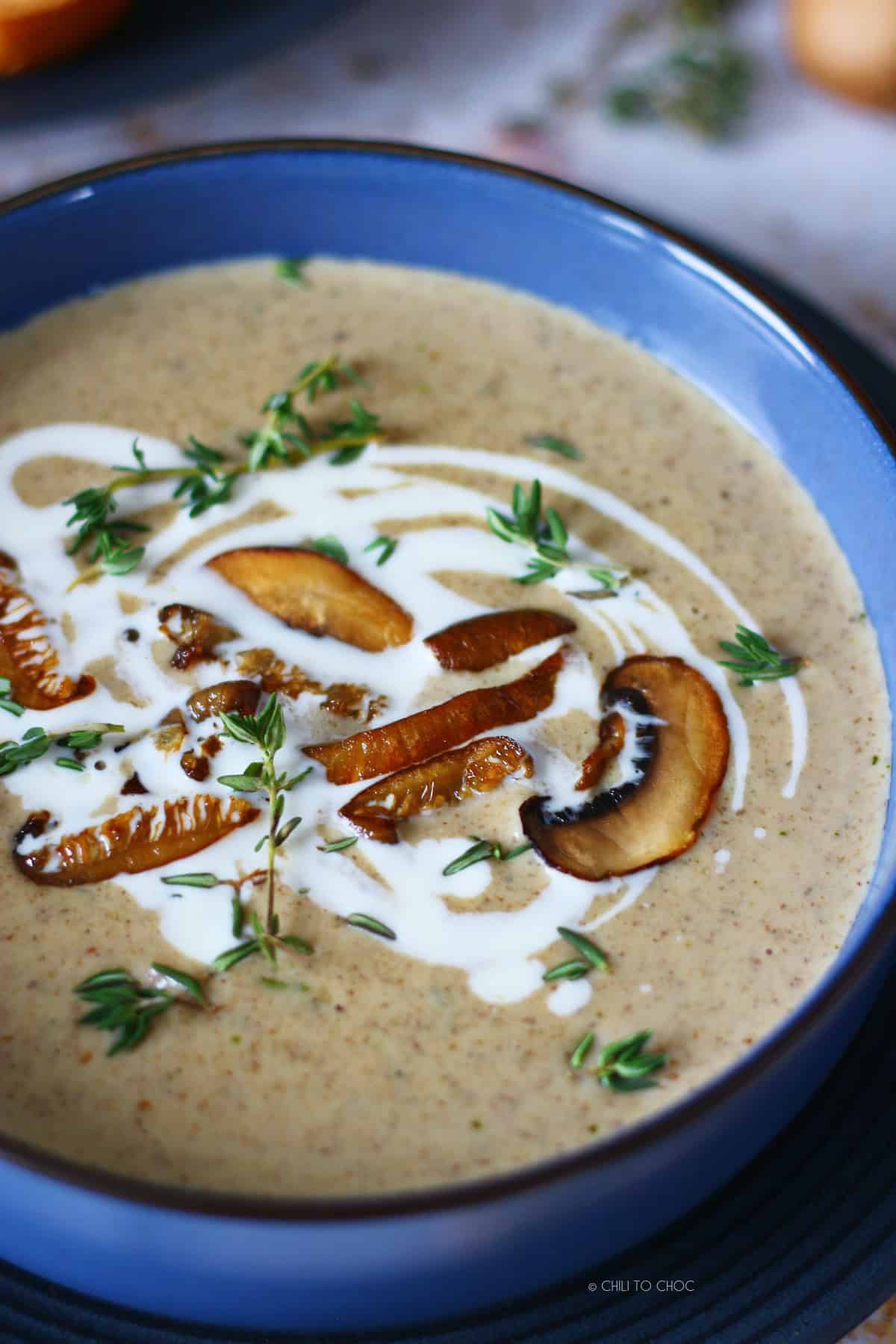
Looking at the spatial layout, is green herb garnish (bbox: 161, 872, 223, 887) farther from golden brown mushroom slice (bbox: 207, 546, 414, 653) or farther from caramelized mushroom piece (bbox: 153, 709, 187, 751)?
golden brown mushroom slice (bbox: 207, 546, 414, 653)

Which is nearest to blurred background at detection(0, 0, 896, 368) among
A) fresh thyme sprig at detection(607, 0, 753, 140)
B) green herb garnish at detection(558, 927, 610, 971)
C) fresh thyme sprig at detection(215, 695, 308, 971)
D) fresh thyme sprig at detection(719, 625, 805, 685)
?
fresh thyme sprig at detection(607, 0, 753, 140)

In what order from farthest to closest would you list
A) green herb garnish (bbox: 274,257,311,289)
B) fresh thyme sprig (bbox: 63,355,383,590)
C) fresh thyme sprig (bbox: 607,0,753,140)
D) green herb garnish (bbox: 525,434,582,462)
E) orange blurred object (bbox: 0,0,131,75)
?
fresh thyme sprig (bbox: 607,0,753,140), orange blurred object (bbox: 0,0,131,75), green herb garnish (bbox: 274,257,311,289), green herb garnish (bbox: 525,434,582,462), fresh thyme sprig (bbox: 63,355,383,590)

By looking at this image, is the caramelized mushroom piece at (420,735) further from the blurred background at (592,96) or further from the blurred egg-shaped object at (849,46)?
the blurred egg-shaped object at (849,46)

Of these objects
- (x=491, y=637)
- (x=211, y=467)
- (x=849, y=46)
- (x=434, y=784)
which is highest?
(x=849, y=46)

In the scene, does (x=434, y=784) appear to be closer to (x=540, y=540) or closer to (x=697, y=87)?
(x=540, y=540)

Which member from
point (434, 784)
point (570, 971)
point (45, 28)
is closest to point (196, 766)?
point (434, 784)

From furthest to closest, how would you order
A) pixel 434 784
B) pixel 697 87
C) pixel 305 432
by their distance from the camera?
pixel 697 87, pixel 305 432, pixel 434 784

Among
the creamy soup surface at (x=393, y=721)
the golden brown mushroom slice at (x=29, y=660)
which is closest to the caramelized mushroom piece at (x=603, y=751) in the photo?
→ the creamy soup surface at (x=393, y=721)
